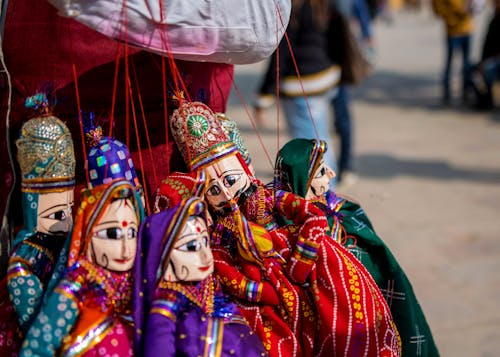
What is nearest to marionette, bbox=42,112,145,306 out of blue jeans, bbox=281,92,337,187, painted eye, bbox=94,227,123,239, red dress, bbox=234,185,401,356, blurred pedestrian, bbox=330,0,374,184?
painted eye, bbox=94,227,123,239

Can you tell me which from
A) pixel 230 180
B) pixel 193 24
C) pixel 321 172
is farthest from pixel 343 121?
pixel 193 24

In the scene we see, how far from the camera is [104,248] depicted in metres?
1.32

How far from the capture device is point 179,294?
1.35 metres

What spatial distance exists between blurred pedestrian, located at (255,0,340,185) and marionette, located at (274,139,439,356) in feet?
6.56

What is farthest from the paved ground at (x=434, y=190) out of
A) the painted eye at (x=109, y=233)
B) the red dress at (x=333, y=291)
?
the painted eye at (x=109, y=233)

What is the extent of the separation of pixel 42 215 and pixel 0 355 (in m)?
0.32

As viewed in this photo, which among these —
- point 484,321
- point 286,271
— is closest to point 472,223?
point 484,321

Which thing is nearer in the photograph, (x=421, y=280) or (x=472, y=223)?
(x=421, y=280)

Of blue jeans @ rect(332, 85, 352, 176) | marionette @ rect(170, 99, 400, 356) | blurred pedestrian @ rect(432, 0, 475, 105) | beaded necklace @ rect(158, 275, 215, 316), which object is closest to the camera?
beaded necklace @ rect(158, 275, 215, 316)

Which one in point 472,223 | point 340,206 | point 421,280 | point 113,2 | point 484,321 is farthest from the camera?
point 472,223

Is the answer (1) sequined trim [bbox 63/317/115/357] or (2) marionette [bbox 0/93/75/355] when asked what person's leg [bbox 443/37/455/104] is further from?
(1) sequined trim [bbox 63/317/115/357]

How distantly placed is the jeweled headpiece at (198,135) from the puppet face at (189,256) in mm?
235

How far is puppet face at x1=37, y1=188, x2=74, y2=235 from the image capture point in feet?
4.81

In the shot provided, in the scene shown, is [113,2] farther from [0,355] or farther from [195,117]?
[0,355]
